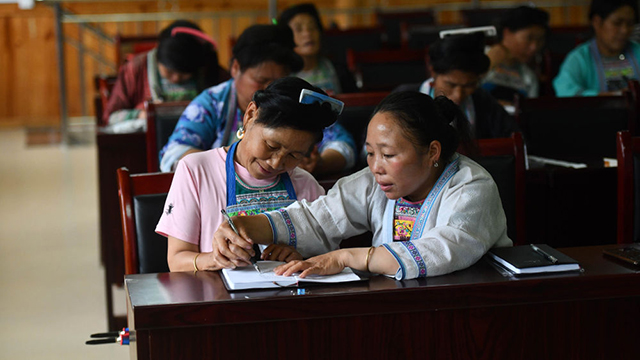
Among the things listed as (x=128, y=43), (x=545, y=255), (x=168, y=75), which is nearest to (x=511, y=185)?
(x=545, y=255)

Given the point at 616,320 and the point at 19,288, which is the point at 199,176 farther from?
the point at 19,288

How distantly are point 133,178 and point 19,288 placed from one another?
1.58 meters

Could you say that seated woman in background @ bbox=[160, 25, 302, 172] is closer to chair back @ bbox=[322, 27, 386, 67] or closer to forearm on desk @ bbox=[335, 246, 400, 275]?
forearm on desk @ bbox=[335, 246, 400, 275]

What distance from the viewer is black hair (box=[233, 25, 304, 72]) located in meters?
2.42

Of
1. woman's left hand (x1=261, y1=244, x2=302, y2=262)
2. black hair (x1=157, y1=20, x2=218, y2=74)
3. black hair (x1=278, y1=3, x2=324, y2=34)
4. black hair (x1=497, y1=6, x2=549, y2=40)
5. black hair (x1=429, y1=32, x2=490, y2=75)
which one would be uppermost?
black hair (x1=278, y1=3, x2=324, y2=34)

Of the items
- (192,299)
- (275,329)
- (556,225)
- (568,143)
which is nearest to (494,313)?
(275,329)

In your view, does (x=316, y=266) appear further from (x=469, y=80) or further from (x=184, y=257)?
(x=469, y=80)

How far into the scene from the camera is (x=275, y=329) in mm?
1255

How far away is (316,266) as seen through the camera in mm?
1390

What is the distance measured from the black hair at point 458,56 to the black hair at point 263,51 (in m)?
0.55

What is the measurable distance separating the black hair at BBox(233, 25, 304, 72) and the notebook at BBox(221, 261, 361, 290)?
109cm

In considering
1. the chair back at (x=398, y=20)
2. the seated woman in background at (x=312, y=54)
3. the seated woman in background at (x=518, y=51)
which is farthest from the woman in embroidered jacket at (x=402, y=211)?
the chair back at (x=398, y=20)

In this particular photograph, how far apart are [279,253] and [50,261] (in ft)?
7.53

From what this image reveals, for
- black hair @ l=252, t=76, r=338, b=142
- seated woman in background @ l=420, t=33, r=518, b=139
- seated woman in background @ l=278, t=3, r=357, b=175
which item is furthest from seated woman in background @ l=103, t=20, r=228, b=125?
black hair @ l=252, t=76, r=338, b=142
